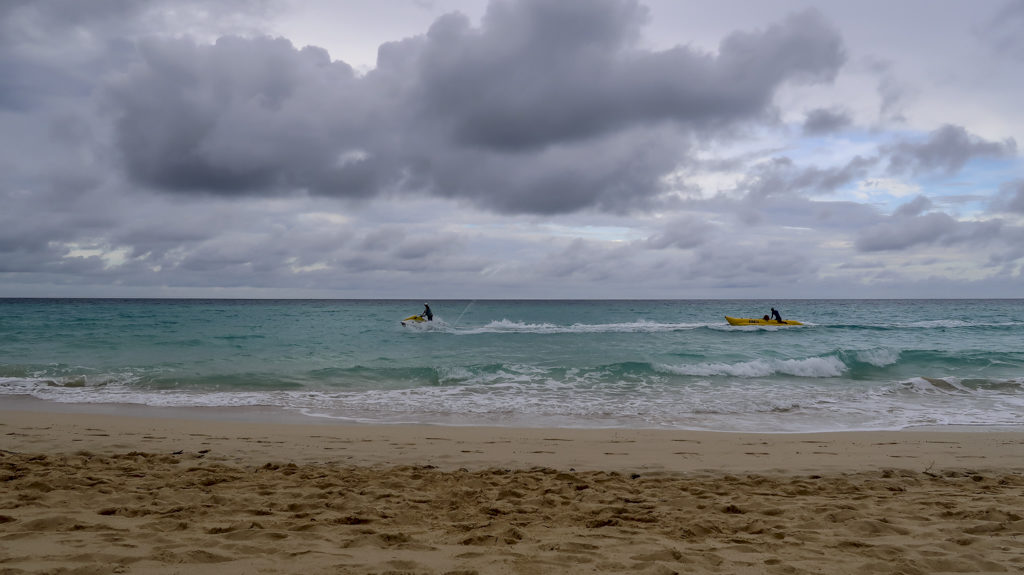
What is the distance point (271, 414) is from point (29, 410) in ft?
15.9

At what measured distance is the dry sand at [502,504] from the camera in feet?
12.4

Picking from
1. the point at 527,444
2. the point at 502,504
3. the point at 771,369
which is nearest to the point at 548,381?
the point at 527,444

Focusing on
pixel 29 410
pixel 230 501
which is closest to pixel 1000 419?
pixel 230 501

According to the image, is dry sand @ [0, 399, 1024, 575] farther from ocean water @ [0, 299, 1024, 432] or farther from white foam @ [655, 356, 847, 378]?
white foam @ [655, 356, 847, 378]

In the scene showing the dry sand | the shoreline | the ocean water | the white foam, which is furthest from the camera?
the white foam

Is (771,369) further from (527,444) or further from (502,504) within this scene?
(502,504)

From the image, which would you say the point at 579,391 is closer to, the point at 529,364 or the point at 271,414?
the point at 529,364

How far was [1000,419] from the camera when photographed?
10.7 m

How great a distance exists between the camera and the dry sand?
3.79 meters

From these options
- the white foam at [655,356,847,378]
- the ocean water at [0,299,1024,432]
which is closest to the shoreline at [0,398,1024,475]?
the ocean water at [0,299,1024,432]

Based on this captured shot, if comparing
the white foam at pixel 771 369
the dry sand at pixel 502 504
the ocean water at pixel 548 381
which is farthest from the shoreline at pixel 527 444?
the white foam at pixel 771 369

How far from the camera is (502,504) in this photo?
514 centimetres

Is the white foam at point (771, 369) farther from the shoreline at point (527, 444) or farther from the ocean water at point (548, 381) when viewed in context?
the shoreline at point (527, 444)

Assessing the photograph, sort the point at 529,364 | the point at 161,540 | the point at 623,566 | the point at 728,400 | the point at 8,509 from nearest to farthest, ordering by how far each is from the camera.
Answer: the point at 623,566
the point at 161,540
the point at 8,509
the point at 728,400
the point at 529,364
